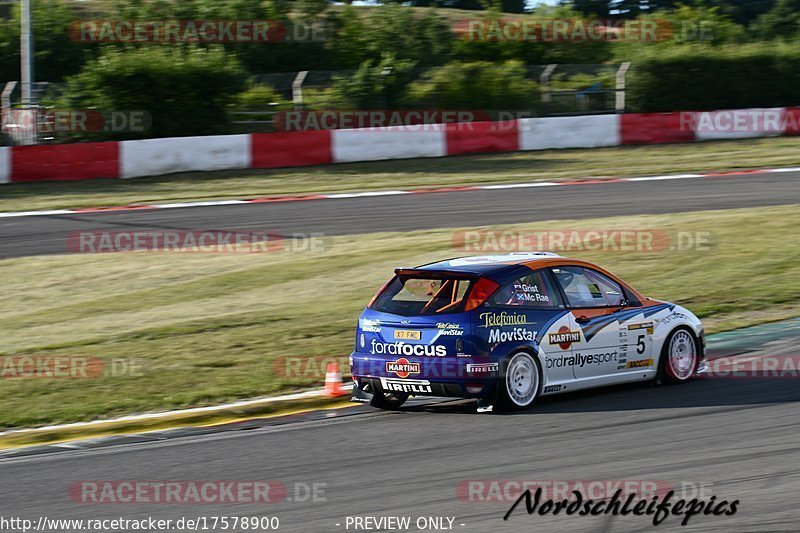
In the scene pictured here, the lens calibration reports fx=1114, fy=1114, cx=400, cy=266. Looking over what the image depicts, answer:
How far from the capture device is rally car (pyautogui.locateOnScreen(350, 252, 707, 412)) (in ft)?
29.4

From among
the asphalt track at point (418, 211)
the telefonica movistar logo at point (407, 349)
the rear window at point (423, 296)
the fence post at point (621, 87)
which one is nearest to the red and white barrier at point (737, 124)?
the fence post at point (621, 87)

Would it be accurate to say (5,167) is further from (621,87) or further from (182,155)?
(621,87)

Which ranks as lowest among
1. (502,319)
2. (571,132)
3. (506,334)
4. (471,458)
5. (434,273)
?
(471,458)

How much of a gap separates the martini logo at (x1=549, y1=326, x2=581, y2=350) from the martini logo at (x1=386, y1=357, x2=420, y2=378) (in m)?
1.18

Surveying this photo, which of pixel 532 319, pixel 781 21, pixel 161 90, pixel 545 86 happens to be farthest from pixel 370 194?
pixel 781 21

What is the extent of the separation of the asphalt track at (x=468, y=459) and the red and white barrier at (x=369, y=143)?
1755 centimetres

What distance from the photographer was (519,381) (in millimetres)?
9148

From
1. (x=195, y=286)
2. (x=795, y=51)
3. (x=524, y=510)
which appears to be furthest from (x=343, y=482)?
(x=795, y=51)

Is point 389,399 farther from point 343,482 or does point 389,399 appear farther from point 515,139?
point 515,139

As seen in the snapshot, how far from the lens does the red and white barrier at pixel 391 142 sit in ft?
90.6

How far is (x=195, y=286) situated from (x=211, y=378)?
4.75m

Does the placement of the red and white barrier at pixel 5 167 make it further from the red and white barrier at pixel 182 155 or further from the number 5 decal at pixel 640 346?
the number 5 decal at pixel 640 346

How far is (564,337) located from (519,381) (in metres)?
0.59

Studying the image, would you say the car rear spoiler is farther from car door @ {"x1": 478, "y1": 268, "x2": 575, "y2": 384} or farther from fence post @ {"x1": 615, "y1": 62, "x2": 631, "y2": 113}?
fence post @ {"x1": 615, "y1": 62, "x2": 631, "y2": 113}
